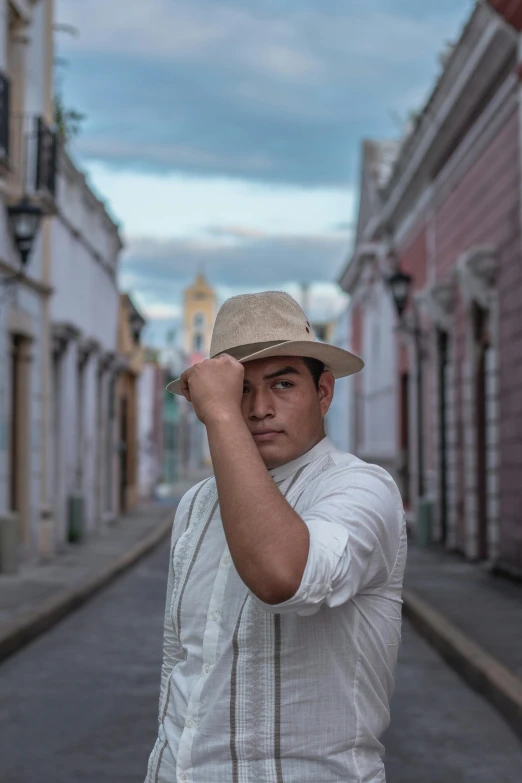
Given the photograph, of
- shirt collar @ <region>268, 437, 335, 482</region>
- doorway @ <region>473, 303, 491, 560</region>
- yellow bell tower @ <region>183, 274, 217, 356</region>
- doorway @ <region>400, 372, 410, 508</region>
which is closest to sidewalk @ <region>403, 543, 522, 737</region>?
doorway @ <region>473, 303, 491, 560</region>

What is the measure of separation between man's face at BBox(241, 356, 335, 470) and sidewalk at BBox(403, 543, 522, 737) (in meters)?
4.88

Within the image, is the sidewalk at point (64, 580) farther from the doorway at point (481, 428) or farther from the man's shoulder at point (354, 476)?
the man's shoulder at point (354, 476)

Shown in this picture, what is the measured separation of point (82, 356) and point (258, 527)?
20124mm

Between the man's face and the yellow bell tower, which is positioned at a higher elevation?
the yellow bell tower

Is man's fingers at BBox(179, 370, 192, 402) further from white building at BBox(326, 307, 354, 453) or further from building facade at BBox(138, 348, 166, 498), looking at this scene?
white building at BBox(326, 307, 354, 453)

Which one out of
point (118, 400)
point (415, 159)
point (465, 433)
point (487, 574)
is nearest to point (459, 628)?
point (487, 574)

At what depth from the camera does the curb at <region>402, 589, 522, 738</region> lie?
701cm

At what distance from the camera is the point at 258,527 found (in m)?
1.88

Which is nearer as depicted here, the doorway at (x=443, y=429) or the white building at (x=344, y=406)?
the doorway at (x=443, y=429)

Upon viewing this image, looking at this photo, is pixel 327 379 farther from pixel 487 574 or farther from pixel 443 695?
pixel 487 574

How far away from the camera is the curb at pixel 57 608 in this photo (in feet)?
30.2

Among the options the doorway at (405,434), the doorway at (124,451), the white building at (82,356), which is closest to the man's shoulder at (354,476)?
the white building at (82,356)

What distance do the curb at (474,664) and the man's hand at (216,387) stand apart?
16.8 feet

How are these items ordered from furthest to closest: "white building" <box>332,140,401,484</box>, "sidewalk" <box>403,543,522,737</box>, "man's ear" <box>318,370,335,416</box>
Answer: "white building" <box>332,140,401,484</box>
"sidewalk" <box>403,543,522,737</box>
"man's ear" <box>318,370,335,416</box>
